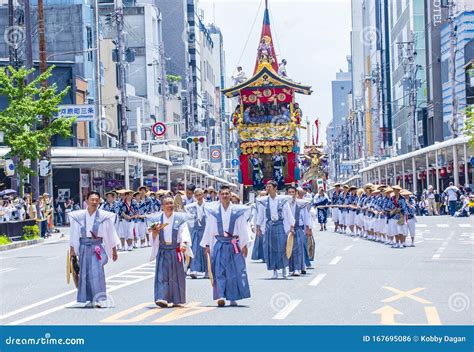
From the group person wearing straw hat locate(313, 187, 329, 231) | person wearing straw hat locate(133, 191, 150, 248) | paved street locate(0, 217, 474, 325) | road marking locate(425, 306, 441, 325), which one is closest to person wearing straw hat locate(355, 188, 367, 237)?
person wearing straw hat locate(313, 187, 329, 231)

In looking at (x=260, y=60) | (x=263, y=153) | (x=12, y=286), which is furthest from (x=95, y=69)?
(x=12, y=286)

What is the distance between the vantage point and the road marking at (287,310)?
12578 mm

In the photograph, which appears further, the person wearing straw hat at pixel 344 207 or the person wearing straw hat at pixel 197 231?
the person wearing straw hat at pixel 344 207

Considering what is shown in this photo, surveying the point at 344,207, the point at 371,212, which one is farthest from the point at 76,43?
the point at 371,212

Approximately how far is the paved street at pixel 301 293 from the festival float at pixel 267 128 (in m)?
16.8

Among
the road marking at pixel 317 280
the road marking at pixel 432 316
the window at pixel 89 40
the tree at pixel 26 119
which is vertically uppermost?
the window at pixel 89 40

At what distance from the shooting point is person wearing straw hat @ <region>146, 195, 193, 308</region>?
46.1 feet

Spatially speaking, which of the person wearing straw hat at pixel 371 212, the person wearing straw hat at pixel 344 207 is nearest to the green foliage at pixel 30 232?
the person wearing straw hat at pixel 344 207

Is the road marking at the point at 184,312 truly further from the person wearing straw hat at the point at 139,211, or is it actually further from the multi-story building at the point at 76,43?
the multi-story building at the point at 76,43

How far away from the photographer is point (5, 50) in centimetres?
6312

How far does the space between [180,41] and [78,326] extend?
91585 mm

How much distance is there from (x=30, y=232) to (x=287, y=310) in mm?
23102

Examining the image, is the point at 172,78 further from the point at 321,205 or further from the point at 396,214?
the point at 396,214
